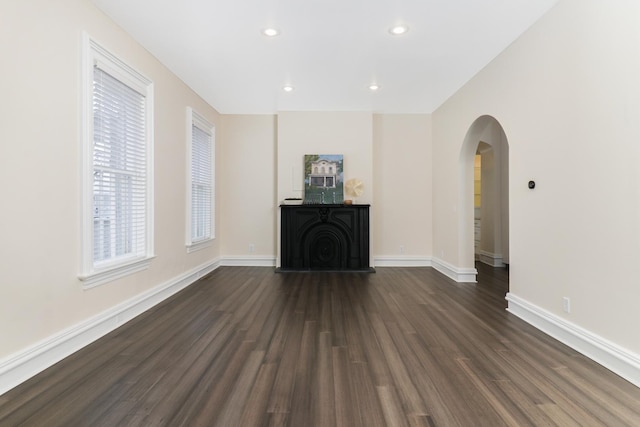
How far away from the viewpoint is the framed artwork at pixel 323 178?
18.7 ft

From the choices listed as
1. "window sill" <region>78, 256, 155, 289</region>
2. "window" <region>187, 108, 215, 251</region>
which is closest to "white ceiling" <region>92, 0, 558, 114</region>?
"window" <region>187, 108, 215, 251</region>

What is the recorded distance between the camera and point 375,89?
15.2 ft

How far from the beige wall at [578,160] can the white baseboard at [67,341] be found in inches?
150

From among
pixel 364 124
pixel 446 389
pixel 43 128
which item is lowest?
pixel 446 389

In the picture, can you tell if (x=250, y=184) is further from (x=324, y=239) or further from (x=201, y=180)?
(x=324, y=239)

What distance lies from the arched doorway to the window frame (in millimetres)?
3928

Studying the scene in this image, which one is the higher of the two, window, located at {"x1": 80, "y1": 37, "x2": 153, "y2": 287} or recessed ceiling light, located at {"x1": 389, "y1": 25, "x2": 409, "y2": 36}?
recessed ceiling light, located at {"x1": 389, "y1": 25, "x2": 409, "y2": 36}

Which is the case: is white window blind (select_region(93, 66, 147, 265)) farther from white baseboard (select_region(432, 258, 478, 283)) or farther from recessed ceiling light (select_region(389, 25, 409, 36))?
white baseboard (select_region(432, 258, 478, 283))

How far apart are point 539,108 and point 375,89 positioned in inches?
89.0

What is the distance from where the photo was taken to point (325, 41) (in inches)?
129

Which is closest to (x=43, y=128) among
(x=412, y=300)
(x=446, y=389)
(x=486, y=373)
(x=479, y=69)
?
(x=446, y=389)

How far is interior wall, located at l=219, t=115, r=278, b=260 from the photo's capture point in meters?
5.98

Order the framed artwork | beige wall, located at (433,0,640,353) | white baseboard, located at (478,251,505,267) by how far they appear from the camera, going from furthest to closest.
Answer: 1. white baseboard, located at (478,251,505,267)
2. the framed artwork
3. beige wall, located at (433,0,640,353)

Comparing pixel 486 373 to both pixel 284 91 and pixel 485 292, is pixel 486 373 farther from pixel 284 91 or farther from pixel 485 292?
pixel 284 91
